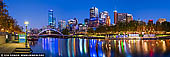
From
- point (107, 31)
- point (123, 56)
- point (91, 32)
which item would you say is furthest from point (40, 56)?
point (91, 32)

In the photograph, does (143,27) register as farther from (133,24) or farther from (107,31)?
(107,31)

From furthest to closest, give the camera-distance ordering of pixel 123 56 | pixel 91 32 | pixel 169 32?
pixel 91 32 < pixel 169 32 < pixel 123 56

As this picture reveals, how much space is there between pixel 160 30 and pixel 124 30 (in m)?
19.6

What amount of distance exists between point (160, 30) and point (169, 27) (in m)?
5.76

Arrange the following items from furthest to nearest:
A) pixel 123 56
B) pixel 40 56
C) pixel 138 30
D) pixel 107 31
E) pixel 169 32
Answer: pixel 107 31 → pixel 138 30 → pixel 169 32 → pixel 123 56 → pixel 40 56

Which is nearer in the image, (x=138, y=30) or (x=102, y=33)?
(x=138, y=30)

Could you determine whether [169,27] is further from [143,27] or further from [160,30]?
[143,27]

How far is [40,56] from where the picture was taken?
472 inches

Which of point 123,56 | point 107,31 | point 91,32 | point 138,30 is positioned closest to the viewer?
point 123,56

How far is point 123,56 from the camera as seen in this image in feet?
65.4

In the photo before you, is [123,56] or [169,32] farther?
[169,32]

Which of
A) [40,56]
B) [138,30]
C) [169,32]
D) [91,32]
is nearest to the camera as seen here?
[40,56]

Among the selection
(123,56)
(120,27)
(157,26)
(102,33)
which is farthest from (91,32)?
(123,56)

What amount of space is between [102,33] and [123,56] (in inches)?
4974
